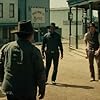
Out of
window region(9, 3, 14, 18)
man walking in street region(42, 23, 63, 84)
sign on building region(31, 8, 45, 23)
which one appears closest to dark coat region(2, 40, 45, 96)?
man walking in street region(42, 23, 63, 84)

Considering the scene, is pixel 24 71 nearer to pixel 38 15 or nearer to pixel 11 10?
pixel 11 10

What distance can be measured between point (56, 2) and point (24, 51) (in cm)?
6108

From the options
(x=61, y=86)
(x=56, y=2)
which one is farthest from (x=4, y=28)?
(x=61, y=86)

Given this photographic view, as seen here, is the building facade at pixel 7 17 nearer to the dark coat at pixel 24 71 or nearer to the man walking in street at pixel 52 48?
the man walking in street at pixel 52 48

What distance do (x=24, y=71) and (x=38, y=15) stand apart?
154 ft

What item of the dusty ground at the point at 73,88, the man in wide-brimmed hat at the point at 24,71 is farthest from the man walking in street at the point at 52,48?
the man in wide-brimmed hat at the point at 24,71

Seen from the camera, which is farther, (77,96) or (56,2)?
(56,2)

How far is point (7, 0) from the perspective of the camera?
156ft

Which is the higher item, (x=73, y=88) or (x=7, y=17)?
(x=7, y=17)

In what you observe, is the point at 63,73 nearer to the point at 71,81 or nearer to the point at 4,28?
the point at 71,81

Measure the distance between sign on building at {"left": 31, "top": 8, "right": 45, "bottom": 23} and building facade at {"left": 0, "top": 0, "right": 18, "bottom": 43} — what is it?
426 cm

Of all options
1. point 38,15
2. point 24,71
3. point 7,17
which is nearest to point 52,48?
point 24,71

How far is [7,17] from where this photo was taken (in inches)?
1865

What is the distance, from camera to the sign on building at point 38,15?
5247cm
